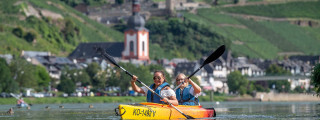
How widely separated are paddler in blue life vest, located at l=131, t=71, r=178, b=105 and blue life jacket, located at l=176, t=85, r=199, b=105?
173cm

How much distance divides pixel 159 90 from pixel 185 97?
10.4 feet

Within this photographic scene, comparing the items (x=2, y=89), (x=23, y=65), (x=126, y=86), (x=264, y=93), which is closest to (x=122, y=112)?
(x=2, y=89)

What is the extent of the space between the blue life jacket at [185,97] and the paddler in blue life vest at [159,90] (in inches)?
67.9

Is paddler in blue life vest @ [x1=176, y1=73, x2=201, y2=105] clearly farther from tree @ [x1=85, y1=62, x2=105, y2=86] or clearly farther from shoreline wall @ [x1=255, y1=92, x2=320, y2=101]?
shoreline wall @ [x1=255, y1=92, x2=320, y2=101]

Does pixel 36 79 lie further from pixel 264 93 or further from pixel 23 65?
pixel 264 93

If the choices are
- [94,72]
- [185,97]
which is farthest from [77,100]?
[185,97]

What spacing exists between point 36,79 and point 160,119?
84.6 meters

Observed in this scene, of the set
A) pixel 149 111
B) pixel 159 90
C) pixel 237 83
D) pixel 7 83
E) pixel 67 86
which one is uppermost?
pixel 159 90

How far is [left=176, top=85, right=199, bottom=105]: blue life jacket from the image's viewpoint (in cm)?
4853

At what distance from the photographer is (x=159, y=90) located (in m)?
45.9

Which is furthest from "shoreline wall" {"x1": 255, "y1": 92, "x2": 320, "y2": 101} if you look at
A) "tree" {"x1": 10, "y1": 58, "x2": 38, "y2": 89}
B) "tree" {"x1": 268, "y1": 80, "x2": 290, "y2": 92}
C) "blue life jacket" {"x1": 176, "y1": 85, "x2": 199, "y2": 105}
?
"blue life jacket" {"x1": 176, "y1": 85, "x2": 199, "y2": 105}

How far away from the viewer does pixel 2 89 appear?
4390 inches

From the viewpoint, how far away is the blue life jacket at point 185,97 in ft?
159

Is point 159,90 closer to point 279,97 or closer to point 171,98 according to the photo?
point 171,98
